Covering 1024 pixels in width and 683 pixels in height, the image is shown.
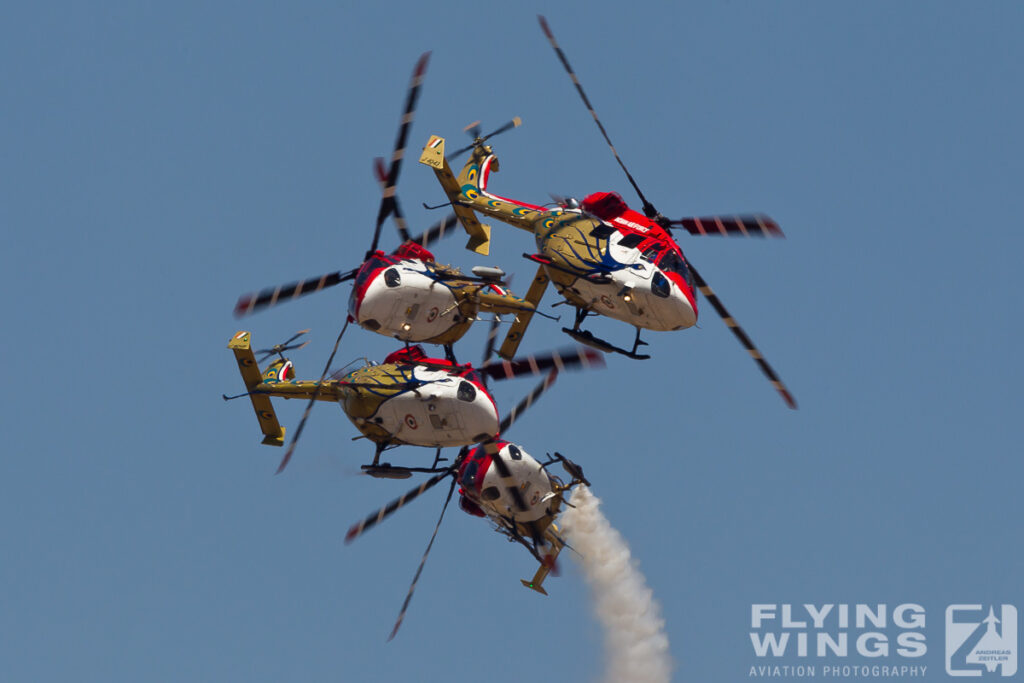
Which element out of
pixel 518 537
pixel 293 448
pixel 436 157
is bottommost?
pixel 293 448

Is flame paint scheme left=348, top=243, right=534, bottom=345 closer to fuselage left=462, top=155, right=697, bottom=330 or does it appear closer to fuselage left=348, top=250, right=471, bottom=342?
fuselage left=348, top=250, right=471, bottom=342

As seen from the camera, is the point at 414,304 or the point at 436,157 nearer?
the point at 414,304

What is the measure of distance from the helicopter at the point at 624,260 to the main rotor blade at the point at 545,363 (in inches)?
43.8

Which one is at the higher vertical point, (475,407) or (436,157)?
(436,157)

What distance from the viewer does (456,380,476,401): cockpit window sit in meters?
54.0

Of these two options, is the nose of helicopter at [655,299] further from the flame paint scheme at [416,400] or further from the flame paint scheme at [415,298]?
the flame paint scheme at [416,400]

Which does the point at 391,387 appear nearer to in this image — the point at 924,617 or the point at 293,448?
the point at 293,448

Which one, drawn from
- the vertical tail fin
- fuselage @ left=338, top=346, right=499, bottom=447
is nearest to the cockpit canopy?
fuselage @ left=338, top=346, right=499, bottom=447

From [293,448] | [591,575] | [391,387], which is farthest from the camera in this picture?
[591,575]

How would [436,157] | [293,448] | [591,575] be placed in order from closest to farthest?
1. [293,448]
2. [436,157]
3. [591,575]

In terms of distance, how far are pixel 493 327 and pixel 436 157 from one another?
5.58 m

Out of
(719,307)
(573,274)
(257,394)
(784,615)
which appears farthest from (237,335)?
(784,615)

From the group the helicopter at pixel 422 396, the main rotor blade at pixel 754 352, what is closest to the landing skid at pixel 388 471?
the helicopter at pixel 422 396

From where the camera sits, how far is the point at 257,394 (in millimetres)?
59875
